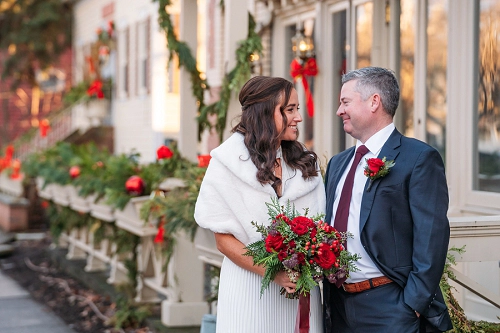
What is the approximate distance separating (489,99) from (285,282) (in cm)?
349

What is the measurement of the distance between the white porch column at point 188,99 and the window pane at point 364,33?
1776mm

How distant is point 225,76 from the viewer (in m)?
6.22

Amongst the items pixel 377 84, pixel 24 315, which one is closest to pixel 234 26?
pixel 377 84

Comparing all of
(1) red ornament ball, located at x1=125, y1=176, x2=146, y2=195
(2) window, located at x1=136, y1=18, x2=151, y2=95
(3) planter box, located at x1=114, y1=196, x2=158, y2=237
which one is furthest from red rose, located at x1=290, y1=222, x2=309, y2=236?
(2) window, located at x1=136, y1=18, x2=151, y2=95

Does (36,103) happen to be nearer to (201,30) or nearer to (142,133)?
(142,133)

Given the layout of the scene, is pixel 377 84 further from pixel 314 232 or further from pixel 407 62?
pixel 407 62

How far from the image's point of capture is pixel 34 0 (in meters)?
21.9

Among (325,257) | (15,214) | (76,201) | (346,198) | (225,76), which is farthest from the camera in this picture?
(15,214)

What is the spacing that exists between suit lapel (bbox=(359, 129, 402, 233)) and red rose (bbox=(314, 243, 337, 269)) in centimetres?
28

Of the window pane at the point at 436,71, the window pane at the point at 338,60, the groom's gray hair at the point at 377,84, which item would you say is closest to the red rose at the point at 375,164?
the groom's gray hair at the point at 377,84

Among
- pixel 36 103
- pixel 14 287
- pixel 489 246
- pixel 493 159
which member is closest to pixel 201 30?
pixel 14 287

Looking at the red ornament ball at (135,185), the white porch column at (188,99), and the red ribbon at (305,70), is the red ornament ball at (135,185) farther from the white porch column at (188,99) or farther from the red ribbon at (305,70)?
the red ribbon at (305,70)

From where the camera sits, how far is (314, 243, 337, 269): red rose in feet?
9.94

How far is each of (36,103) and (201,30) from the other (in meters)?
14.9
